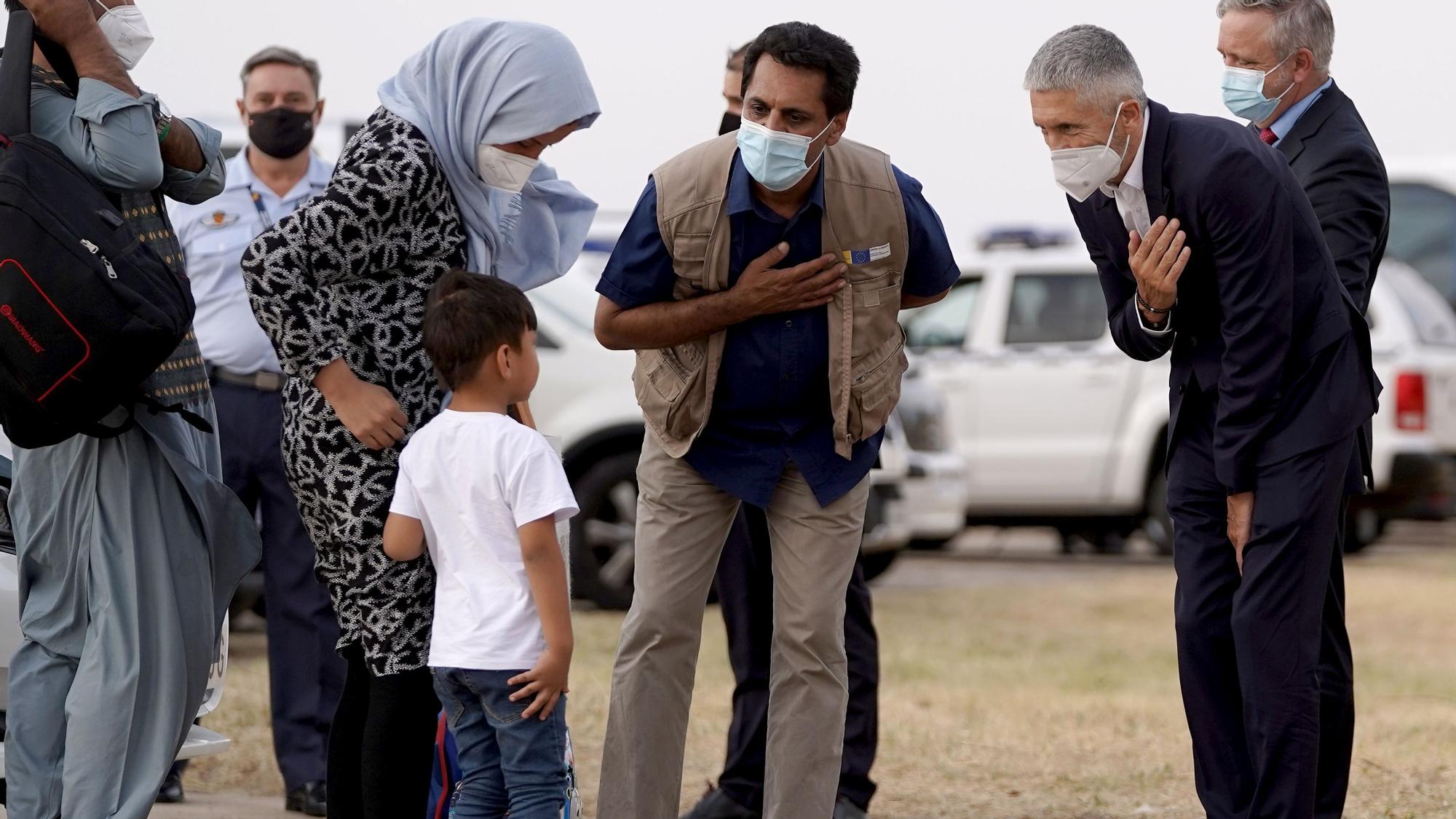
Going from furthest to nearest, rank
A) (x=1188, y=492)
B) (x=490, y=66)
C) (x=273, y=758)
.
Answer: (x=273, y=758)
(x=1188, y=492)
(x=490, y=66)

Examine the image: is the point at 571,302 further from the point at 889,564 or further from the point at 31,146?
the point at 31,146

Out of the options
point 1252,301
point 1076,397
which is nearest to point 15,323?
point 1252,301

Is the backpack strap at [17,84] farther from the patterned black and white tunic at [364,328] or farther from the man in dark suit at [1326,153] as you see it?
the man in dark suit at [1326,153]

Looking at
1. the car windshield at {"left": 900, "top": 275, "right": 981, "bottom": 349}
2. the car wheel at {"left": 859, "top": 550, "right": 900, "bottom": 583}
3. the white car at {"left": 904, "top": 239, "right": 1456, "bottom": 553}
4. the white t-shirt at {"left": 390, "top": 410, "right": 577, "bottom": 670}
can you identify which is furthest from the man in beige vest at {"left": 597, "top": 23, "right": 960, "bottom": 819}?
the car windshield at {"left": 900, "top": 275, "right": 981, "bottom": 349}

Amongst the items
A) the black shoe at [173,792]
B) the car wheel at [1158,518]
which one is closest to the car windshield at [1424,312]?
the car wheel at [1158,518]

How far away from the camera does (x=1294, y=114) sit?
404 cm

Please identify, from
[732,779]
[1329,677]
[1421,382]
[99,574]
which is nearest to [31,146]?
[99,574]

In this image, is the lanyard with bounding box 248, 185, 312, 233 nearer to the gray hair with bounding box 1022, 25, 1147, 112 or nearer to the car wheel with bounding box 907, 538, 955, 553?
the gray hair with bounding box 1022, 25, 1147, 112

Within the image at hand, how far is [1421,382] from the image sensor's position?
1135 centimetres

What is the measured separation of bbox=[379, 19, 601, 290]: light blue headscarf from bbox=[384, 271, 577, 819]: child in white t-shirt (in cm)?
28

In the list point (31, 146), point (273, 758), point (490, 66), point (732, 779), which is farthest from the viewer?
point (273, 758)

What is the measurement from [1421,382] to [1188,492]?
8.29 metres

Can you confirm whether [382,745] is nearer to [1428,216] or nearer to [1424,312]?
[1424,312]

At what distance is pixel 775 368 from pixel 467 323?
705mm
